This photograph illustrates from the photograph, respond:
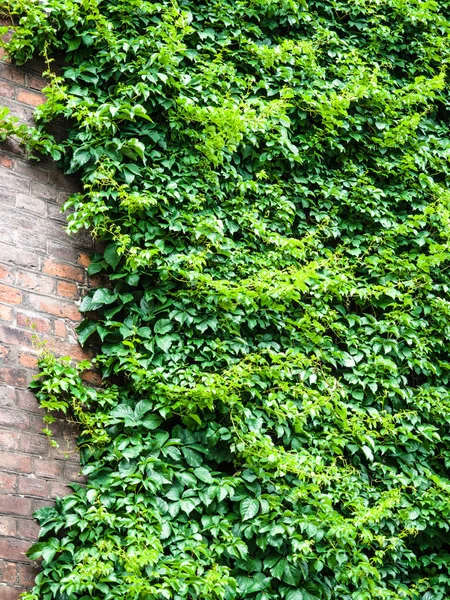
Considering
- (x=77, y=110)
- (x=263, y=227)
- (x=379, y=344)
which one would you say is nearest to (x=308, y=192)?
(x=263, y=227)

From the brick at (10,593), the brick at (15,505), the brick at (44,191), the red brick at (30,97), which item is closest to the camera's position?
the brick at (10,593)

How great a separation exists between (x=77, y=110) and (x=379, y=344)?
174cm

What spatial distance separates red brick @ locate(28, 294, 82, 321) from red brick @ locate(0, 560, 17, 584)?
98 centimetres

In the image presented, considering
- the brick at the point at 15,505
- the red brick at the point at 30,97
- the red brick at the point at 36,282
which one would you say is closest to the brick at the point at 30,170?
the red brick at the point at 30,97

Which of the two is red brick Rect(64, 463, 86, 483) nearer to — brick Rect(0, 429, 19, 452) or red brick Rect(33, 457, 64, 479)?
red brick Rect(33, 457, 64, 479)

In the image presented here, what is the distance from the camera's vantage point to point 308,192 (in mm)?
4309

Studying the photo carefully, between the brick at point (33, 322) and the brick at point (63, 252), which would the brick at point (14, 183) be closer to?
the brick at point (63, 252)

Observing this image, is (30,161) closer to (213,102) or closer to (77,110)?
(77,110)

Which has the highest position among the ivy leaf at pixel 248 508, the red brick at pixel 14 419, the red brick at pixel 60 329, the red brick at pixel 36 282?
the red brick at pixel 36 282

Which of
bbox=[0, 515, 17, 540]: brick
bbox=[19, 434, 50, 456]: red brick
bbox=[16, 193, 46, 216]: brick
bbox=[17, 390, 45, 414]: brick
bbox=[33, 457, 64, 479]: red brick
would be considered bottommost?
bbox=[0, 515, 17, 540]: brick

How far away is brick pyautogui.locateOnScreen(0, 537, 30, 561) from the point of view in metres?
3.04

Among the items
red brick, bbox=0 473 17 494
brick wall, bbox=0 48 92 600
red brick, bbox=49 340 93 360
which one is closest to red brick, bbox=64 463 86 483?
brick wall, bbox=0 48 92 600

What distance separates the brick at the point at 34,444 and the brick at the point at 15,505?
0.58 ft

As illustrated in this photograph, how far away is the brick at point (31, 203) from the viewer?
3.58 metres
